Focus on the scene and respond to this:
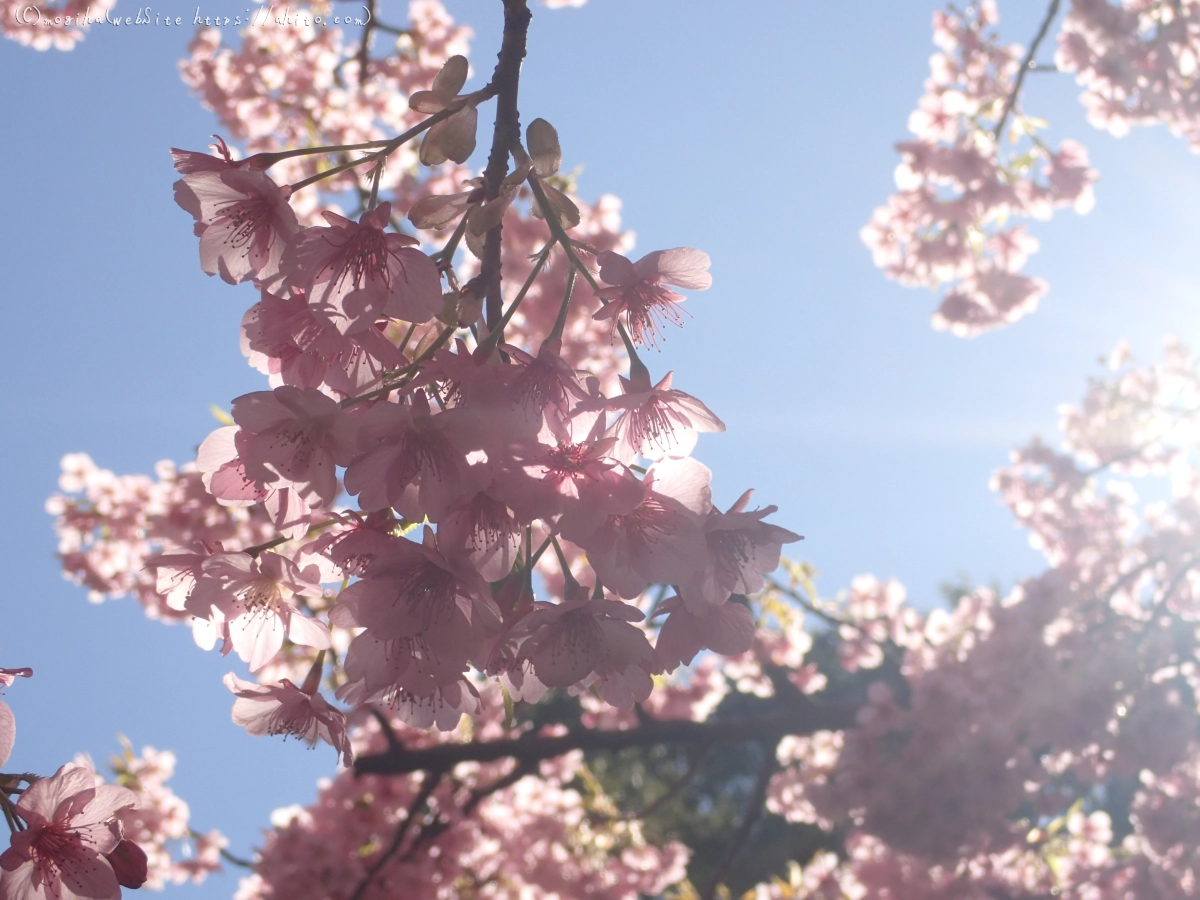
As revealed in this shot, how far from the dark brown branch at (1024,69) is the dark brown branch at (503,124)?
346 cm

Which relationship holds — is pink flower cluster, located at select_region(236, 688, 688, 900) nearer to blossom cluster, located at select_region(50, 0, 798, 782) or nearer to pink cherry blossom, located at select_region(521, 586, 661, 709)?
blossom cluster, located at select_region(50, 0, 798, 782)

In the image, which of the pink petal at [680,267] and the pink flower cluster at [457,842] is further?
the pink flower cluster at [457,842]

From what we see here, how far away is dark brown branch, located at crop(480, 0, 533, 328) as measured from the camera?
3.91ft

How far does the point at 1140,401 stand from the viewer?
8.00 metres

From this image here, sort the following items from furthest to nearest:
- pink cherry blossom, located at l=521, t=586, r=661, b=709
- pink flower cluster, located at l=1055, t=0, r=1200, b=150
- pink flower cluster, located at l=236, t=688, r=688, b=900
Answer: pink flower cluster, located at l=1055, t=0, r=1200, b=150, pink flower cluster, located at l=236, t=688, r=688, b=900, pink cherry blossom, located at l=521, t=586, r=661, b=709

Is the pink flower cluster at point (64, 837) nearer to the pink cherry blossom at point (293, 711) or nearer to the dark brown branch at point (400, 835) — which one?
the pink cherry blossom at point (293, 711)

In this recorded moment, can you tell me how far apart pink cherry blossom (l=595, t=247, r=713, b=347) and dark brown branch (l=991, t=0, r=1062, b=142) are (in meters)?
3.53

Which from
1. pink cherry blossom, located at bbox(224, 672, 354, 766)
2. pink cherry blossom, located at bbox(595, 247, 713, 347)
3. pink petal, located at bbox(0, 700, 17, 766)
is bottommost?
pink petal, located at bbox(0, 700, 17, 766)

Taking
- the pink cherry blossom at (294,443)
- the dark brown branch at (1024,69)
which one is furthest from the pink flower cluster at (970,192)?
the pink cherry blossom at (294,443)

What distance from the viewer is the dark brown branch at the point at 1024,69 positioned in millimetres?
3844

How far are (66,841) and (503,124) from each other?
1.21 metres

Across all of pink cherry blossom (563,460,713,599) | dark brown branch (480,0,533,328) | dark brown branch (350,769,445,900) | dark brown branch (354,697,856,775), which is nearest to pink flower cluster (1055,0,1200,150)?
dark brown branch (354,697,856,775)

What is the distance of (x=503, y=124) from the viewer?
129 cm

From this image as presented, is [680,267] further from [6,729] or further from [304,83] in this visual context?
[304,83]
